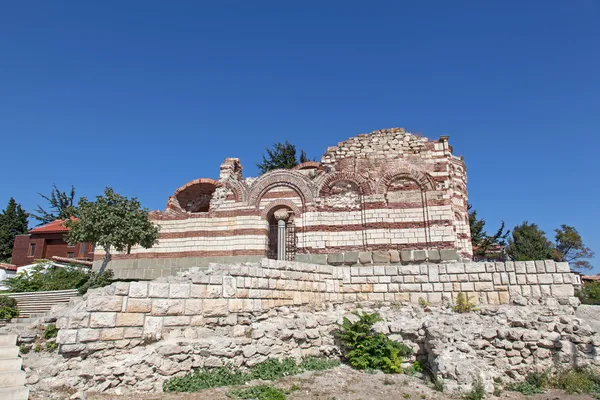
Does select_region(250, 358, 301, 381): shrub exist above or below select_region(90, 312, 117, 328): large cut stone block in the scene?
below

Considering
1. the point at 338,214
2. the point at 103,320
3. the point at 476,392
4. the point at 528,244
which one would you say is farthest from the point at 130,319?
the point at 528,244

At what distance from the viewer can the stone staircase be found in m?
5.52

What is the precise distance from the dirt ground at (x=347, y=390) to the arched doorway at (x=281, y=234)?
7455 mm

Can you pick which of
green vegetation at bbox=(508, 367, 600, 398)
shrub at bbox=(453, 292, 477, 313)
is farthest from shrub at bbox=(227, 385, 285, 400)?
shrub at bbox=(453, 292, 477, 313)

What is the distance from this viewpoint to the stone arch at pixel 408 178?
1377cm

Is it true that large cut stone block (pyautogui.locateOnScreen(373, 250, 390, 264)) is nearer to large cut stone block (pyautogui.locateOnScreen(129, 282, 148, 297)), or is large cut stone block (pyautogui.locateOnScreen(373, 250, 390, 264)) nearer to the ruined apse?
the ruined apse

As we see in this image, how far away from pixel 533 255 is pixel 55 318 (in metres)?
23.9

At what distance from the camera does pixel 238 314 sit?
818 cm

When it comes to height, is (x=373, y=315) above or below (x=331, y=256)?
below

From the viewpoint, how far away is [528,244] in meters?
23.8

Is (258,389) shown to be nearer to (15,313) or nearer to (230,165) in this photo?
(15,313)

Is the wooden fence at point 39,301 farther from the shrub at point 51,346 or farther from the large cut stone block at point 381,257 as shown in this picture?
the large cut stone block at point 381,257

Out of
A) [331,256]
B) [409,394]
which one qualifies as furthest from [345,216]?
[409,394]

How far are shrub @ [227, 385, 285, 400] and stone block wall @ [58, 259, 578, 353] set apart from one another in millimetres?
1549
